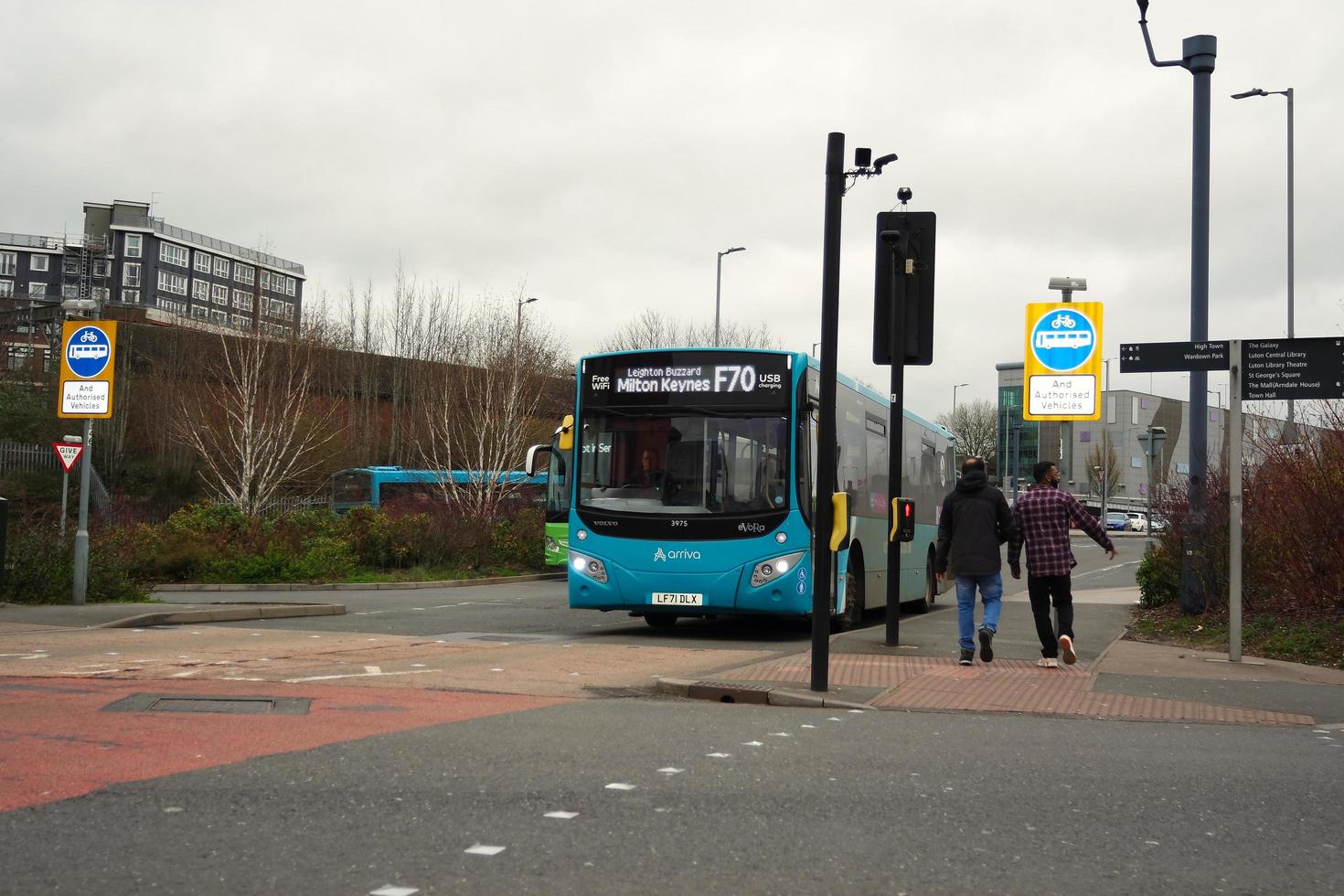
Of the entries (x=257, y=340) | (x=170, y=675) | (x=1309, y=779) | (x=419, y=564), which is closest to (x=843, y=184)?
(x=1309, y=779)

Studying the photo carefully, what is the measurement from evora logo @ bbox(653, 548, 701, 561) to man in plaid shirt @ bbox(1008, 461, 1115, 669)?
13.0 ft

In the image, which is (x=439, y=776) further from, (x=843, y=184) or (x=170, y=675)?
(x=843, y=184)

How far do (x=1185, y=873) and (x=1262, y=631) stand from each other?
10280 millimetres

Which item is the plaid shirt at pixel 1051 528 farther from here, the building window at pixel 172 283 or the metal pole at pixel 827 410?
the building window at pixel 172 283

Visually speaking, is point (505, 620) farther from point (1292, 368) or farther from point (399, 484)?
point (399, 484)

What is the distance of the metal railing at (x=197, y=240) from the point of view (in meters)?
112

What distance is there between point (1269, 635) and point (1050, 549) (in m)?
3.66

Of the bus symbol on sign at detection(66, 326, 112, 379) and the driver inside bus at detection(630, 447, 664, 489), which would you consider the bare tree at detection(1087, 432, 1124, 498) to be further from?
the bus symbol on sign at detection(66, 326, 112, 379)

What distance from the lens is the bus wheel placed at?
16.4 metres

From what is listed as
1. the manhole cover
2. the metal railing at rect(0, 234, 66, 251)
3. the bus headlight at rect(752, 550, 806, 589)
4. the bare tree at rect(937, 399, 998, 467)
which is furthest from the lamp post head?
the metal railing at rect(0, 234, 66, 251)

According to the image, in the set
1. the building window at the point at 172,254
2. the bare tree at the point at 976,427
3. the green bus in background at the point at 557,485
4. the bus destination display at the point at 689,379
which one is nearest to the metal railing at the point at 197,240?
the building window at the point at 172,254

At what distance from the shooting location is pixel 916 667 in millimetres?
11703

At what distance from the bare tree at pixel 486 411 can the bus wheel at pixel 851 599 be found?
56.8 ft

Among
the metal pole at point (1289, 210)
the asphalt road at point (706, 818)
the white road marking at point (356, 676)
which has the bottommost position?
the white road marking at point (356, 676)
